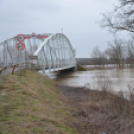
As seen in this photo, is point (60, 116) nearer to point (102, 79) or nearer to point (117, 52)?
point (102, 79)

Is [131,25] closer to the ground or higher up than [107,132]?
higher up

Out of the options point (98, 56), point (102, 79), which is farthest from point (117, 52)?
point (102, 79)

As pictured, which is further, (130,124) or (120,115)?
(120,115)

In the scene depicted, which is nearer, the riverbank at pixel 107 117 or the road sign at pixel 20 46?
the riverbank at pixel 107 117

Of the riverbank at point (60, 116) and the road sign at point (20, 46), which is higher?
the road sign at point (20, 46)

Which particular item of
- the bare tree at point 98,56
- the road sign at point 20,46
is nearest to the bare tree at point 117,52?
the bare tree at point 98,56

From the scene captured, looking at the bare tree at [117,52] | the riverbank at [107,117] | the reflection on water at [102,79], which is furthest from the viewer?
the bare tree at [117,52]

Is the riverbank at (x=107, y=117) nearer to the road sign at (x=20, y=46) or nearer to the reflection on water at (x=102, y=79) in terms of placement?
the reflection on water at (x=102, y=79)

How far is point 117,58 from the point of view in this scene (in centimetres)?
5928

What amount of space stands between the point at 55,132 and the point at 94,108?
3670 millimetres

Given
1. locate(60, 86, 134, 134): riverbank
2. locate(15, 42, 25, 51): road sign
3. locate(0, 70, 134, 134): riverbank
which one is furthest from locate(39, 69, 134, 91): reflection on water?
locate(15, 42, 25, 51): road sign

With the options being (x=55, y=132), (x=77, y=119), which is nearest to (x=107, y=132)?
(x=77, y=119)

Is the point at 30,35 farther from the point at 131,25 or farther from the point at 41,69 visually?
the point at 131,25

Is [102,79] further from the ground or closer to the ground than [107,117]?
further from the ground
